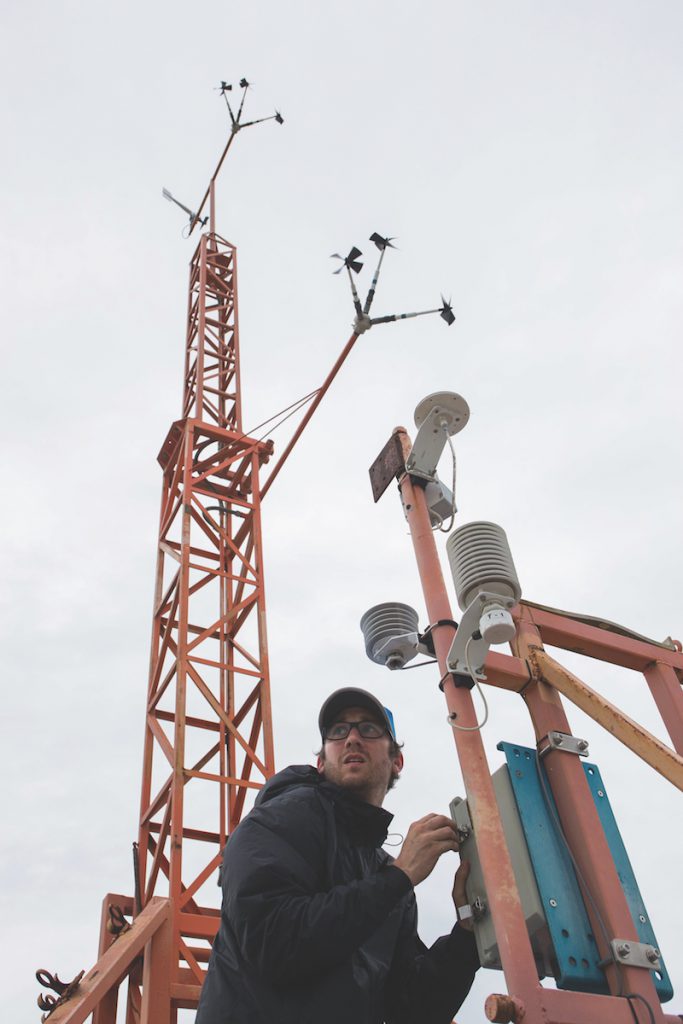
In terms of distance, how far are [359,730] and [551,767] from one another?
1.01m

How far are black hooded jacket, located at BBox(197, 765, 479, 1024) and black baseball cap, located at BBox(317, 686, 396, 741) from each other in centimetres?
24

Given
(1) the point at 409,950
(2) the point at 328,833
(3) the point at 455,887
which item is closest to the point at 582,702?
(3) the point at 455,887

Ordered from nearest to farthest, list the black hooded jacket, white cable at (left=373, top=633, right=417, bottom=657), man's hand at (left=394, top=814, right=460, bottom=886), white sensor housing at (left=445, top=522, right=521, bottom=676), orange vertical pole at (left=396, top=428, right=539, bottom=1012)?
the black hooded jacket, man's hand at (left=394, top=814, right=460, bottom=886), orange vertical pole at (left=396, top=428, right=539, bottom=1012), white sensor housing at (left=445, top=522, right=521, bottom=676), white cable at (left=373, top=633, right=417, bottom=657)

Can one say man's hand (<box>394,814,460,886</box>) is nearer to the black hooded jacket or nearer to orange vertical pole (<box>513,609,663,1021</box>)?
the black hooded jacket

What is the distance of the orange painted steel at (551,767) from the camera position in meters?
2.82

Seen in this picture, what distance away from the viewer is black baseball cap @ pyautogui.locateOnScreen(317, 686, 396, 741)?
3.18 metres

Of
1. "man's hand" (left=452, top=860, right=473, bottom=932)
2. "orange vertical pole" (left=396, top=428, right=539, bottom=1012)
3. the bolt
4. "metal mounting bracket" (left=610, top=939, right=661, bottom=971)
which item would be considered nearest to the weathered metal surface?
"orange vertical pole" (left=396, top=428, right=539, bottom=1012)

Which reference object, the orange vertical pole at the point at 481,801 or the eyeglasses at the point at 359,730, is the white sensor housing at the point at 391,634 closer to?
the orange vertical pole at the point at 481,801

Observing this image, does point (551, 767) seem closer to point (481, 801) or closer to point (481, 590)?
point (481, 801)

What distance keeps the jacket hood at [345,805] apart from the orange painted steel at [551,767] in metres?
0.40

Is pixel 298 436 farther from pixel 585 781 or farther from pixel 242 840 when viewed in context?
pixel 242 840

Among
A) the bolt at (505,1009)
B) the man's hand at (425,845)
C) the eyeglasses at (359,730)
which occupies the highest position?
the eyeglasses at (359,730)

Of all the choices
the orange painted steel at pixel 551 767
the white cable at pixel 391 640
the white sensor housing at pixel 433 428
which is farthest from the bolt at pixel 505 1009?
the white sensor housing at pixel 433 428

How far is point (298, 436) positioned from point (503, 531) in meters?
7.03
